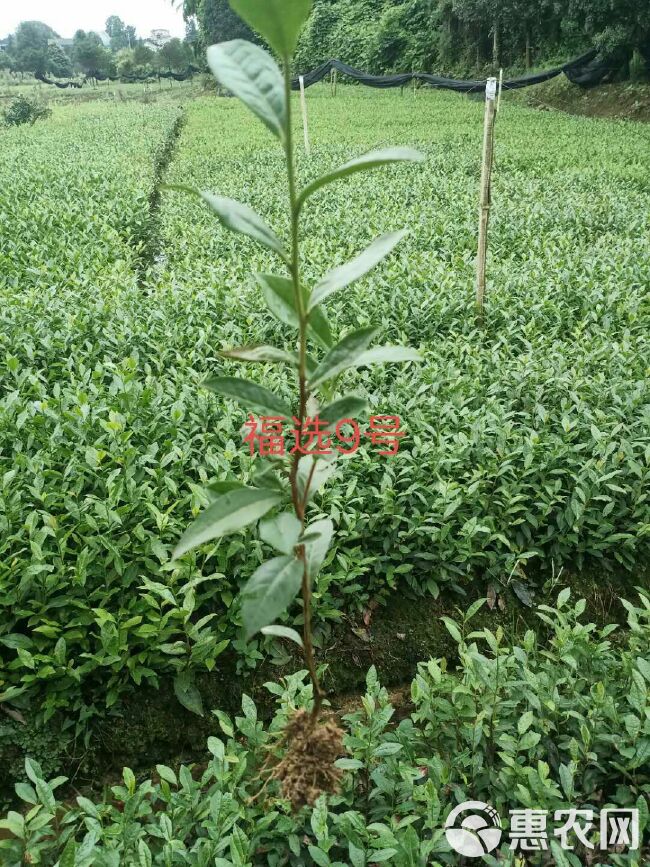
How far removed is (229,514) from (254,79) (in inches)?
22.5

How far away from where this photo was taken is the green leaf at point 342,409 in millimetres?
976

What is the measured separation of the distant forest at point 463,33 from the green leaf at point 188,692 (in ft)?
40.9

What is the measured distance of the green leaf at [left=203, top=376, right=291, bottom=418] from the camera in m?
0.98

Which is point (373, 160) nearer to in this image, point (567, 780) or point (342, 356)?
point (342, 356)

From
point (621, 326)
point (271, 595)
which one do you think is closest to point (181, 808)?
point (271, 595)

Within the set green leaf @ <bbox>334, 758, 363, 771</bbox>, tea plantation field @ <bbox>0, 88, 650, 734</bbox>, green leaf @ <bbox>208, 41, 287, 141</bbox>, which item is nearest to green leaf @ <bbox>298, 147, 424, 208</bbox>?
green leaf @ <bbox>208, 41, 287, 141</bbox>

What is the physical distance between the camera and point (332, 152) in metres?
12.3

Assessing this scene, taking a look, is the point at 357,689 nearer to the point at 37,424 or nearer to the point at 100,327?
the point at 37,424

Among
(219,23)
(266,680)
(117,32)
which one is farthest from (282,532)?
(117,32)

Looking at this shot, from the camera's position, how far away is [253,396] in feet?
3.30

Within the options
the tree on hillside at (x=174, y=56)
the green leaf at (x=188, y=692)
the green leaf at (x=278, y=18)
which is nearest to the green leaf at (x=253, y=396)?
the green leaf at (x=278, y=18)

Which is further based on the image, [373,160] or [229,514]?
[229,514]

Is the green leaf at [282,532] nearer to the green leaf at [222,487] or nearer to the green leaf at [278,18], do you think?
the green leaf at [222,487]

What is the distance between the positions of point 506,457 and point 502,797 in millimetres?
1674
